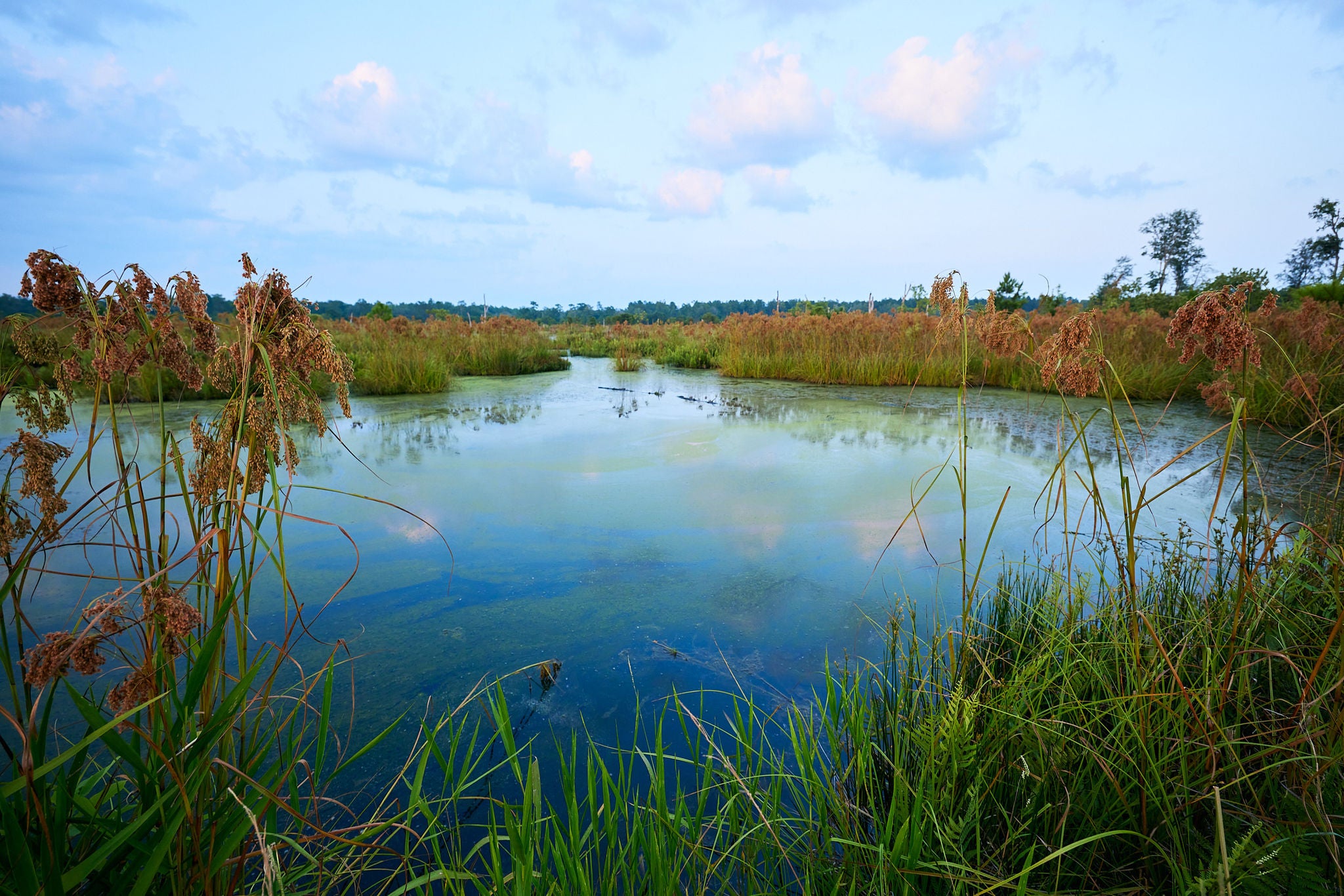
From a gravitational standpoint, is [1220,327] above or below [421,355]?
below

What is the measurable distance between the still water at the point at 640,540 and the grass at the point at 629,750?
244 millimetres

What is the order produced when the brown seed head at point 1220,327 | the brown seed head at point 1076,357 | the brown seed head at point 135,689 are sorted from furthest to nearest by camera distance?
the brown seed head at point 1076,357 → the brown seed head at point 1220,327 → the brown seed head at point 135,689

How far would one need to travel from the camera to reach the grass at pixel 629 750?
2.90ft

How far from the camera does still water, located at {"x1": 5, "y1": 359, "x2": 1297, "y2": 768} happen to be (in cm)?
209

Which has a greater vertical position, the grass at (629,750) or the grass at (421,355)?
the grass at (421,355)

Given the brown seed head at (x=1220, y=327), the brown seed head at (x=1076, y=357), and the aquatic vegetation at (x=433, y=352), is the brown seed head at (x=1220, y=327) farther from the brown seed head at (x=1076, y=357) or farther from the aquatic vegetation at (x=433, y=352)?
the aquatic vegetation at (x=433, y=352)

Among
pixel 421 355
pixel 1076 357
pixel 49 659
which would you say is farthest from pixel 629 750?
pixel 421 355

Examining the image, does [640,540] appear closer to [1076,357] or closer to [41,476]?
[1076,357]

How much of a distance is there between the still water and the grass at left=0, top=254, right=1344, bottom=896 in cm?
24

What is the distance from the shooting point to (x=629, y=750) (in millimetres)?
1664

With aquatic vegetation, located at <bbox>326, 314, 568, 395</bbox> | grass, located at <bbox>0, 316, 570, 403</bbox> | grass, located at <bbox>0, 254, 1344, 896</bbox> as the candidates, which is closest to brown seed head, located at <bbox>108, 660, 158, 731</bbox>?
grass, located at <bbox>0, 254, 1344, 896</bbox>

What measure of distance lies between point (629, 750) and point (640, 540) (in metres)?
1.52

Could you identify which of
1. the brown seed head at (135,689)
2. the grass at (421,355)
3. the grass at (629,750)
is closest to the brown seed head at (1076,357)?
the grass at (629,750)

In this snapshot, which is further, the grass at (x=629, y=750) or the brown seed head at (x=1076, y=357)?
the brown seed head at (x=1076, y=357)
